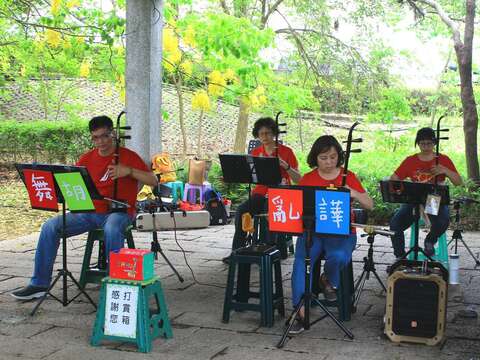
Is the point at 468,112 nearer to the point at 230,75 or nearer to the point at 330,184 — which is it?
the point at 230,75

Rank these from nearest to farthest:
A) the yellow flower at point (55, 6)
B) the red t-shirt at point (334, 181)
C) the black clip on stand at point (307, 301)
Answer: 1. the black clip on stand at point (307, 301)
2. the red t-shirt at point (334, 181)
3. the yellow flower at point (55, 6)

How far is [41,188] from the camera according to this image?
474 centimetres

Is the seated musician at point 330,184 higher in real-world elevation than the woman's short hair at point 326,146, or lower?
lower

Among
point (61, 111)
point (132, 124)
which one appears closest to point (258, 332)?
point (132, 124)

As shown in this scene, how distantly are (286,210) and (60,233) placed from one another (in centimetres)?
194

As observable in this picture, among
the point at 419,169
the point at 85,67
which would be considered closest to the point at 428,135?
the point at 419,169

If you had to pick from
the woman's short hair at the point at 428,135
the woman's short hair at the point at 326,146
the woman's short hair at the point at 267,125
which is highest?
the woman's short hair at the point at 267,125

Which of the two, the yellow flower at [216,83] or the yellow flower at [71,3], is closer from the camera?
the yellow flower at [71,3]

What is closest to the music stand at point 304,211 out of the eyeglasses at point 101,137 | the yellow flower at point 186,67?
the eyeglasses at point 101,137

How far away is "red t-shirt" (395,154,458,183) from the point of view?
19.2 feet

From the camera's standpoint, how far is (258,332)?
14.1 feet

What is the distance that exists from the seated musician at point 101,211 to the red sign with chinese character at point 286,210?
1435 millimetres

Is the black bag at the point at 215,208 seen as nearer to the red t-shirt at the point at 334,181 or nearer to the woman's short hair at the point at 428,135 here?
the woman's short hair at the point at 428,135

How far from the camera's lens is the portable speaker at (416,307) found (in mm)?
3990
